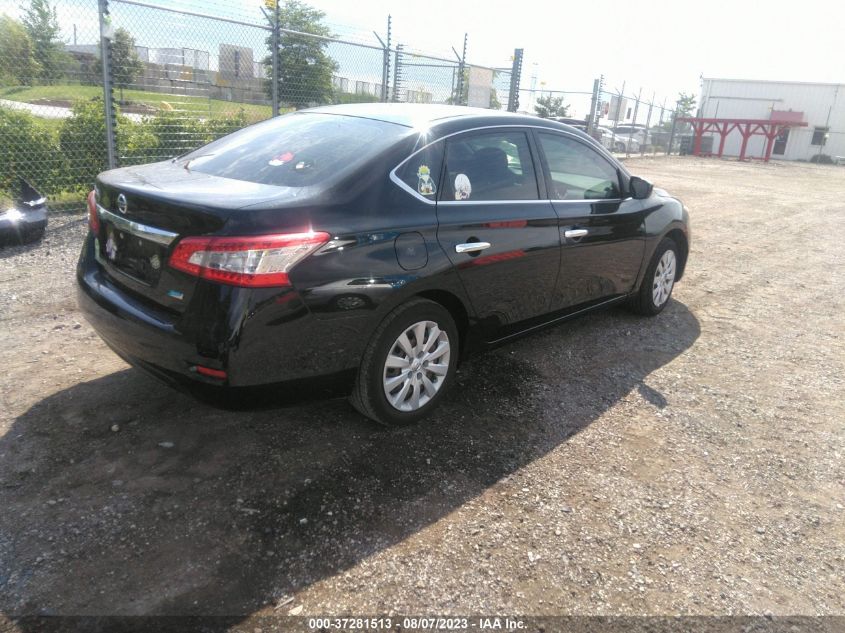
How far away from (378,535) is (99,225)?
2080 mm

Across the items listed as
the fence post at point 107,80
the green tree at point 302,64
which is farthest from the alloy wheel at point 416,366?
the green tree at point 302,64

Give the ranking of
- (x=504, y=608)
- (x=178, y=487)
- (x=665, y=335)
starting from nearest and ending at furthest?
(x=504, y=608)
(x=178, y=487)
(x=665, y=335)

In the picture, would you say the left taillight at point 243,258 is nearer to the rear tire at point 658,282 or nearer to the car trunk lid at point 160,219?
the car trunk lid at point 160,219

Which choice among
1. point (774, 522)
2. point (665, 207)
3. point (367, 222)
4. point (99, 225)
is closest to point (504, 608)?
point (774, 522)

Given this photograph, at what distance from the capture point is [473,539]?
2652mm

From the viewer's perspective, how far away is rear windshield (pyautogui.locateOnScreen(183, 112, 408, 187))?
3.13 metres

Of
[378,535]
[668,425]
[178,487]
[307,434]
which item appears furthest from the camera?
[668,425]

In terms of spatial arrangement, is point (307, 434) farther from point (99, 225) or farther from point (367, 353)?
point (99, 225)

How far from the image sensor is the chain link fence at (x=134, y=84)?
7277 mm

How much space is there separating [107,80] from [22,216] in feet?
7.33

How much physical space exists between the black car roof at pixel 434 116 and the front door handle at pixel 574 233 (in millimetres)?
716

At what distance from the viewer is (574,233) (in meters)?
4.17

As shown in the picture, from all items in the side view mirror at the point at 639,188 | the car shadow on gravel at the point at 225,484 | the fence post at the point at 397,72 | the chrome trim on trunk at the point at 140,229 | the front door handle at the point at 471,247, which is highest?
the fence post at the point at 397,72

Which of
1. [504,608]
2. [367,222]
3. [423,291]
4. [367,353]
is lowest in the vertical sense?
[504,608]
